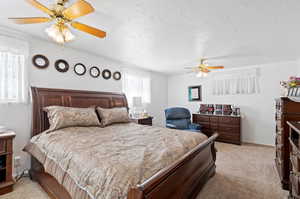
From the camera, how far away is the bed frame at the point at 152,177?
1010 millimetres

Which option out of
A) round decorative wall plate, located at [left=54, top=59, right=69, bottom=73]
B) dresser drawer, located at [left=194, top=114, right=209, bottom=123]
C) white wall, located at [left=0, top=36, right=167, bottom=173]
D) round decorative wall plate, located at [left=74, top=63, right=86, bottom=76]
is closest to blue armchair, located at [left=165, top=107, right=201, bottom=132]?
dresser drawer, located at [left=194, top=114, right=209, bottom=123]

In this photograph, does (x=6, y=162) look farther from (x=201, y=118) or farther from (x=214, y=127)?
(x=214, y=127)

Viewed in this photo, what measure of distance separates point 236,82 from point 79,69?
4.45 m

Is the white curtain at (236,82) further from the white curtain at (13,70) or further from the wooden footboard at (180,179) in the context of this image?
the white curtain at (13,70)

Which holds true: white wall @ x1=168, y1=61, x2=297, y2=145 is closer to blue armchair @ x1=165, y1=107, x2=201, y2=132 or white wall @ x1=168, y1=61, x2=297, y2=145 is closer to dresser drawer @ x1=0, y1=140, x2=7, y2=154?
blue armchair @ x1=165, y1=107, x2=201, y2=132

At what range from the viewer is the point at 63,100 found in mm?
2684

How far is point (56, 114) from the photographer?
222cm

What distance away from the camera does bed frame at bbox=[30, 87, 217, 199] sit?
1010 millimetres

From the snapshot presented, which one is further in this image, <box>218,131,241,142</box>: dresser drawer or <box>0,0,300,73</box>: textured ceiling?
<box>218,131,241,142</box>: dresser drawer

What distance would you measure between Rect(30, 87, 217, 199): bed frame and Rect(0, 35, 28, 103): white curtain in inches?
7.8

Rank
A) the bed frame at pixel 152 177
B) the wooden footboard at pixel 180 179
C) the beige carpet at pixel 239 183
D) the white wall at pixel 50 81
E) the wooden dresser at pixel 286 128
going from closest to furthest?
1. the wooden footboard at pixel 180 179
2. the bed frame at pixel 152 177
3. the beige carpet at pixel 239 183
4. the wooden dresser at pixel 286 128
5. the white wall at pixel 50 81

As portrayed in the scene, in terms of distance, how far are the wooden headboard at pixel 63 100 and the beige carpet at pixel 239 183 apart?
842 millimetres

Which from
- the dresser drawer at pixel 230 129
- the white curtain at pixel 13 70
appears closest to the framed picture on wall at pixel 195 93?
the dresser drawer at pixel 230 129

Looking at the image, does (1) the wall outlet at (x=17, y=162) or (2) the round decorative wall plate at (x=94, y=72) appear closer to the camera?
(1) the wall outlet at (x=17, y=162)
